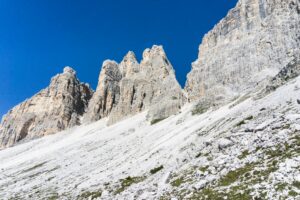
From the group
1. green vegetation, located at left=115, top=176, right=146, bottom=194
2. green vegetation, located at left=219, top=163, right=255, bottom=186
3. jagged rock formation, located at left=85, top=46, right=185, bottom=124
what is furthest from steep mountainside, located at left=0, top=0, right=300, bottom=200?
jagged rock formation, located at left=85, top=46, right=185, bottom=124

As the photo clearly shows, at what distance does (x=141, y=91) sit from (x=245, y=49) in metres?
56.6

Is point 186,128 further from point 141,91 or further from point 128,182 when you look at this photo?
point 141,91

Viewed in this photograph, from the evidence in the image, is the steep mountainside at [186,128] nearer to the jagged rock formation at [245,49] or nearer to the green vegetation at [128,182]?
the green vegetation at [128,182]

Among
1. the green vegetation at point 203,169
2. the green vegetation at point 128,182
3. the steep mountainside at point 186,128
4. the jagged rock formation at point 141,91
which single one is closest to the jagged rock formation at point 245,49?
the steep mountainside at point 186,128

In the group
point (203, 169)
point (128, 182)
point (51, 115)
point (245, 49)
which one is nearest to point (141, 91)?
point (51, 115)

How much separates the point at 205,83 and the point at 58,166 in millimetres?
62118

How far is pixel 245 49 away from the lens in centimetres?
11606

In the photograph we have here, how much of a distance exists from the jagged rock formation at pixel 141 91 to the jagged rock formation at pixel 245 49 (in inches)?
405

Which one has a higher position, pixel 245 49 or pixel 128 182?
pixel 245 49

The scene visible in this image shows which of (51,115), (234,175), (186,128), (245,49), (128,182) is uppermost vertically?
(51,115)

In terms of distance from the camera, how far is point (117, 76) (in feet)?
648

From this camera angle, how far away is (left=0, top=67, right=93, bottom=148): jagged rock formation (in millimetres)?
180000

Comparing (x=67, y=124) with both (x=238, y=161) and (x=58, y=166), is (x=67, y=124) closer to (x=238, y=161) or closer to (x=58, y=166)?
(x=58, y=166)

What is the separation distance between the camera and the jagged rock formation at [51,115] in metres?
180
